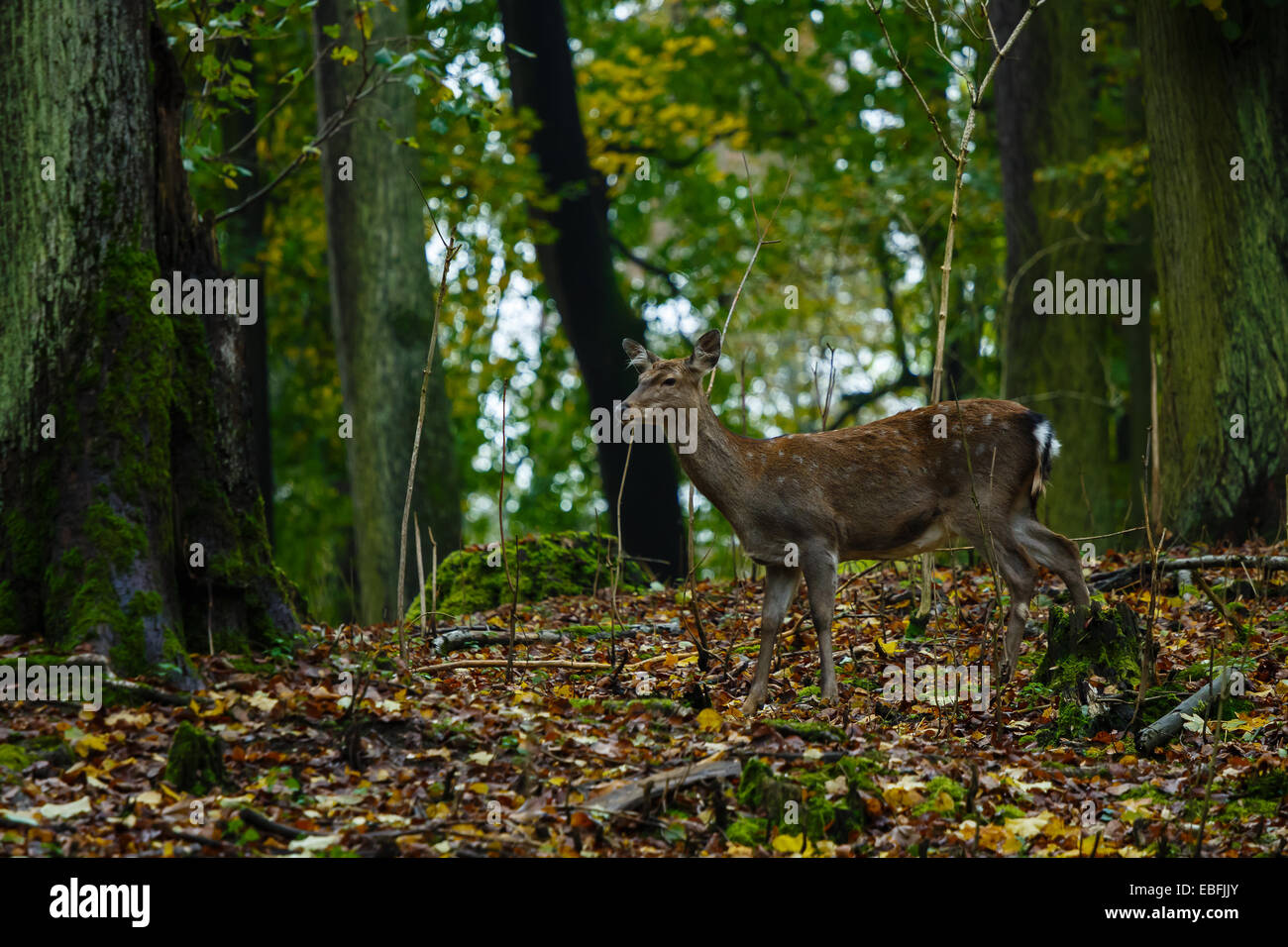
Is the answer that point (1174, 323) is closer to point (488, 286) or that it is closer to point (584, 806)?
point (584, 806)

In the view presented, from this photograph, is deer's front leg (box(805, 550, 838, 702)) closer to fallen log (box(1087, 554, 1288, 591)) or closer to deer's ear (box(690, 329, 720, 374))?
deer's ear (box(690, 329, 720, 374))

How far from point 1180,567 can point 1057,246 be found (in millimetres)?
6800

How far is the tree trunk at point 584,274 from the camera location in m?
16.7

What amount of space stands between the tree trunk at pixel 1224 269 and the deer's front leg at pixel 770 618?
4056 mm

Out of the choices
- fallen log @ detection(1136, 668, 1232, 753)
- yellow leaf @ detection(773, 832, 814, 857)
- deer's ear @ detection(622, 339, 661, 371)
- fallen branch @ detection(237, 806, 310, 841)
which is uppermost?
deer's ear @ detection(622, 339, 661, 371)

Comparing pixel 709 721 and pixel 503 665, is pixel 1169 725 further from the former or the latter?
pixel 503 665

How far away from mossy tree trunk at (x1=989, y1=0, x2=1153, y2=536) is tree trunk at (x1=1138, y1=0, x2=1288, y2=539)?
349 centimetres

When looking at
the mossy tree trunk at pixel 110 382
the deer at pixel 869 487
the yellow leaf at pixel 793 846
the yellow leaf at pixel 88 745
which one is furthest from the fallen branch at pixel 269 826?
the deer at pixel 869 487

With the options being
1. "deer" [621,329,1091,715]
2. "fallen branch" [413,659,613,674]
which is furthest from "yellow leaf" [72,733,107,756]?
"deer" [621,329,1091,715]

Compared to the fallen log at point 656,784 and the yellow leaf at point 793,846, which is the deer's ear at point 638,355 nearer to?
the fallen log at point 656,784

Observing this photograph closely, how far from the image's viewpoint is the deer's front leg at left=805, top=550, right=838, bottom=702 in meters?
7.50
